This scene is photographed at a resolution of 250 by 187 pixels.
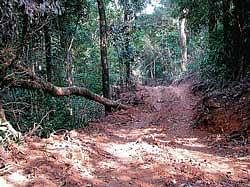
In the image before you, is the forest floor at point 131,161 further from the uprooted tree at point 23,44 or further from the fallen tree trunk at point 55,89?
the fallen tree trunk at point 55,89

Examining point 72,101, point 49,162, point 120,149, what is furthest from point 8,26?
point 72,101

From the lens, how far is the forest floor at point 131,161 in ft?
18.1

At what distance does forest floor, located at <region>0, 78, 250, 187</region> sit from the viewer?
5527 millimetres

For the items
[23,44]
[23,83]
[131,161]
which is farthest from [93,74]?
[131,161]

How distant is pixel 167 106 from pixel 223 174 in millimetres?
9152

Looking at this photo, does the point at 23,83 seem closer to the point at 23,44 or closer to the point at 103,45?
the point at 23,44

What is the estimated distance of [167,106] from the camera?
15.1 m

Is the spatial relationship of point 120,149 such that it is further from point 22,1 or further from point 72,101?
point 72,101

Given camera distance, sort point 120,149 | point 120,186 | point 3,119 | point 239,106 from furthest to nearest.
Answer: point 239,106
point 120,149
point 3,119
point 120,186

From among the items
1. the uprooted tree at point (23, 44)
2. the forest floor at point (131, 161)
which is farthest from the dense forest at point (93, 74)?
the forest floor at point (131, 161)

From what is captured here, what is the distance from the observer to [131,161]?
6.64m

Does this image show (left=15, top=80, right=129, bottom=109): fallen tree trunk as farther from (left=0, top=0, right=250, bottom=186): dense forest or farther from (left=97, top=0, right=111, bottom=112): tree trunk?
(left=97, top=0, right=111, bottom=112): tree trunk

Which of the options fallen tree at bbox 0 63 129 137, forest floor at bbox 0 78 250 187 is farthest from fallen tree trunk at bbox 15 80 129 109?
forest floor at bbox 0 78 250 187

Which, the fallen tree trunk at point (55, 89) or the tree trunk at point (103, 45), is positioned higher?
the tree trunk at point (103, 45)
